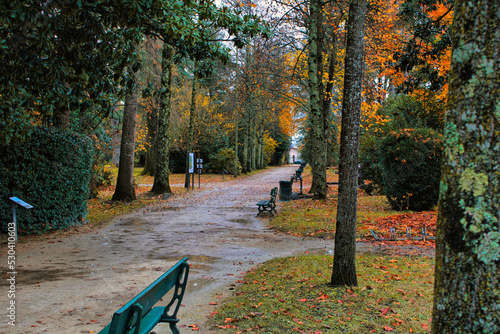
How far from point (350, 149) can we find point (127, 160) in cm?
1345

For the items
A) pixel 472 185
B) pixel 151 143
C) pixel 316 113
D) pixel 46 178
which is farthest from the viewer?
pixel 151 143

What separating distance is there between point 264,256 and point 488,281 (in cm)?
630

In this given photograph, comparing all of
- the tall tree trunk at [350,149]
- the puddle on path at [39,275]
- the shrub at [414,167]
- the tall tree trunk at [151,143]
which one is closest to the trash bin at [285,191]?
the shrub at [414,167]

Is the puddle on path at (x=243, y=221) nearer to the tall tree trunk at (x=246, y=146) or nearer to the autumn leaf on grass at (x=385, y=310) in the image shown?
the autumn leaf on grass at (x=385, y=310)

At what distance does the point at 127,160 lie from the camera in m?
17.2

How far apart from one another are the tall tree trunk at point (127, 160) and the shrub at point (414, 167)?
404 inches

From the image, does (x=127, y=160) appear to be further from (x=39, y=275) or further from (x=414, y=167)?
(x=414, y=167)

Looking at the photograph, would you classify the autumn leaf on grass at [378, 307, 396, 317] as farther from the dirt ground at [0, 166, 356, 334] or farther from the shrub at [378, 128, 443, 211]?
the shrub at [378, 128, 443, 211]

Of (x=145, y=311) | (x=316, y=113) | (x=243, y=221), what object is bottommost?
(x=243, y=221)

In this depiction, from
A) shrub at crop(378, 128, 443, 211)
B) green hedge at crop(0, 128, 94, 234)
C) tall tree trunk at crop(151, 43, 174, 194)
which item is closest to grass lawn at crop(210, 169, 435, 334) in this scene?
shrub at crop(378, 128, 443, 211)

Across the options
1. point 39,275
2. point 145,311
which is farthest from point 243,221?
point 145,311

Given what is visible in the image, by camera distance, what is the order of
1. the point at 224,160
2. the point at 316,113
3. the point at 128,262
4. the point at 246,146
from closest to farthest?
the point at 128,262 → the point at 316,113 → the point at 224,160 → the point at 246,146

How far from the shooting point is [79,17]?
8.11 meters

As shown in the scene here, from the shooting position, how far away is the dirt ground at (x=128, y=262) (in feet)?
16.4
